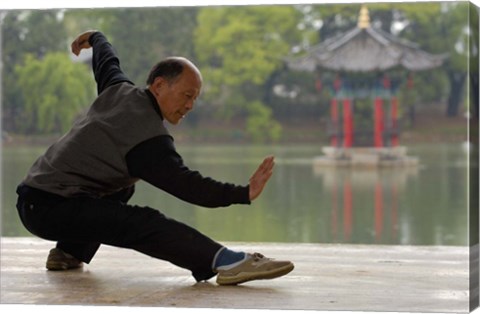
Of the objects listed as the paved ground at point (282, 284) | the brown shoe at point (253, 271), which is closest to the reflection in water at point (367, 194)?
the paved ground at point (282, 284)

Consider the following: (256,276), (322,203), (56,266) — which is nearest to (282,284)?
(256,276)

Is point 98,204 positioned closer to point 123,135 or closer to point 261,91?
point 123,135

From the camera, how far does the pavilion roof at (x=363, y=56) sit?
18.3 m

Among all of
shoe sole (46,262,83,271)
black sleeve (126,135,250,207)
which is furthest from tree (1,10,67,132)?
black sleeve (126,135,250,207)

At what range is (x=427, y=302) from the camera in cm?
183

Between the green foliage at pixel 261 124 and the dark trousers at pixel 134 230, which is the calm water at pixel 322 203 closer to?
the green foliage at pixel 261 124

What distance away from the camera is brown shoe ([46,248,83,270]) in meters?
2.26

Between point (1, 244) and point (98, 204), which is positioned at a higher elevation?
point (98, 204)

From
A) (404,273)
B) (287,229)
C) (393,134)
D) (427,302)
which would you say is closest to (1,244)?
(404,273)

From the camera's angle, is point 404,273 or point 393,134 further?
point 393,134

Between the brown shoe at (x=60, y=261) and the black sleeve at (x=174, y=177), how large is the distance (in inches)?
14.5

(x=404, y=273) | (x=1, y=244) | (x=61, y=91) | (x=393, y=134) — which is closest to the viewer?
(x=404, y=273)

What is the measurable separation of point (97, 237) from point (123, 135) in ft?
0.77

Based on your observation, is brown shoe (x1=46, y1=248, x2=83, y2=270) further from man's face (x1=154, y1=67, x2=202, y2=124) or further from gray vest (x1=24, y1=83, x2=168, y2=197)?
man's face (x1=154, y1=67, x2=202, y2=124)
